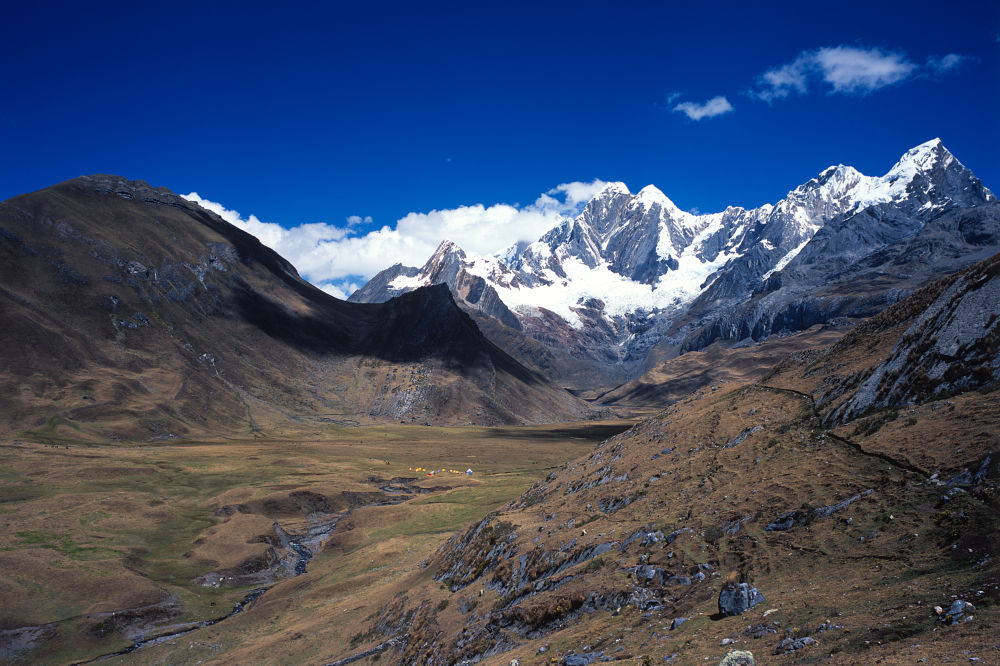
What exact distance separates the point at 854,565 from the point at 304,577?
71417 millimetres

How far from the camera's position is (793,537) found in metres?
24.2

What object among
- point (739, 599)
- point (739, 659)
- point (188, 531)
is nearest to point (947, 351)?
point (739, 599)

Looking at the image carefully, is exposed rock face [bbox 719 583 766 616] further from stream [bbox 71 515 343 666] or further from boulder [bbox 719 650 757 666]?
stream [bbox 71 515 343 666]

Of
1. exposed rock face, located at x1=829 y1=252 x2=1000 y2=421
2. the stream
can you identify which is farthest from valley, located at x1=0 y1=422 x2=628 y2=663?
exposed rock face, located at x1=829 y1=252 x2=1000 y2=421

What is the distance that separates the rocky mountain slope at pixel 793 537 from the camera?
696 inches

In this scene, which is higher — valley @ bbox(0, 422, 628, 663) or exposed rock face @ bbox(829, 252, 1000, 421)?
exposed rock face @ bbox(829, 252, 1000, 421)

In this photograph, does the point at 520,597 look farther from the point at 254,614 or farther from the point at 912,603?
the point at 254,614

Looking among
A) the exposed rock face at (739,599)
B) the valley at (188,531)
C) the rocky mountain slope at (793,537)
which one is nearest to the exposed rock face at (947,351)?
the rocky mountain slope at (793,537)

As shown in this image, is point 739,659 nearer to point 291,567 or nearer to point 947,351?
point 947,351

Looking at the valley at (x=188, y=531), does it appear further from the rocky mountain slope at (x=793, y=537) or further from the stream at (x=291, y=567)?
the rocky mountain slope at (x=793, y=537)

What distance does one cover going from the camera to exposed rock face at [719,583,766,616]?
20672mm

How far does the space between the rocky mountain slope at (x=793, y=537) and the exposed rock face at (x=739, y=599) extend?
0.08m

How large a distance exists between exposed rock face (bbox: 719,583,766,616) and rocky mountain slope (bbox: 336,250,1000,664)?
0.08 metres

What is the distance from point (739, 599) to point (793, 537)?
5121 millimetres
